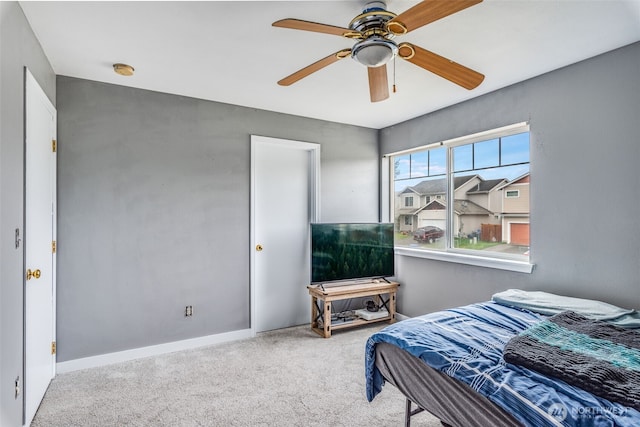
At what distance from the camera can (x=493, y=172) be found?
3.31m

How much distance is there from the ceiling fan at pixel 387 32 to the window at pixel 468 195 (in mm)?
1342

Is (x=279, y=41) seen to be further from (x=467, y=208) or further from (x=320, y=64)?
(x=467, y=208)

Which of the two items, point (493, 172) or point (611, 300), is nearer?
point (611, 300)

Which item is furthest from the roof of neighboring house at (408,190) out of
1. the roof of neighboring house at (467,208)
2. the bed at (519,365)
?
the bed at (519,365)

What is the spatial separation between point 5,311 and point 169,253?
1.57 meters

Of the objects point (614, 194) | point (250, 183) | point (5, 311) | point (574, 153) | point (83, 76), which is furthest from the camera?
point (250, 183)

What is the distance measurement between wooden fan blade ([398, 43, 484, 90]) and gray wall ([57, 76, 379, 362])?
85.3 inches

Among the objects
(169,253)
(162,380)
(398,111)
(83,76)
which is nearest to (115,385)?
(162,380)

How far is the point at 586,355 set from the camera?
1.52 meters

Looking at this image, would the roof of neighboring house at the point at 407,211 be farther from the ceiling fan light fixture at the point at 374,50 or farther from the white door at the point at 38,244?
the white door at the point at 38,244

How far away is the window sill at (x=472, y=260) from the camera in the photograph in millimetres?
2898

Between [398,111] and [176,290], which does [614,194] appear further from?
[176,290]

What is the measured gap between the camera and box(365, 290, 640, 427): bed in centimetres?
125

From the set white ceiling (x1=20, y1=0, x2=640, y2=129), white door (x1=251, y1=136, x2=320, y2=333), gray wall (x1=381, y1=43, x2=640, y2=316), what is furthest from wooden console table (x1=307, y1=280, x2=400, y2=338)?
white ceiling (x1=20, y1=0, x2=640, y2=129)
